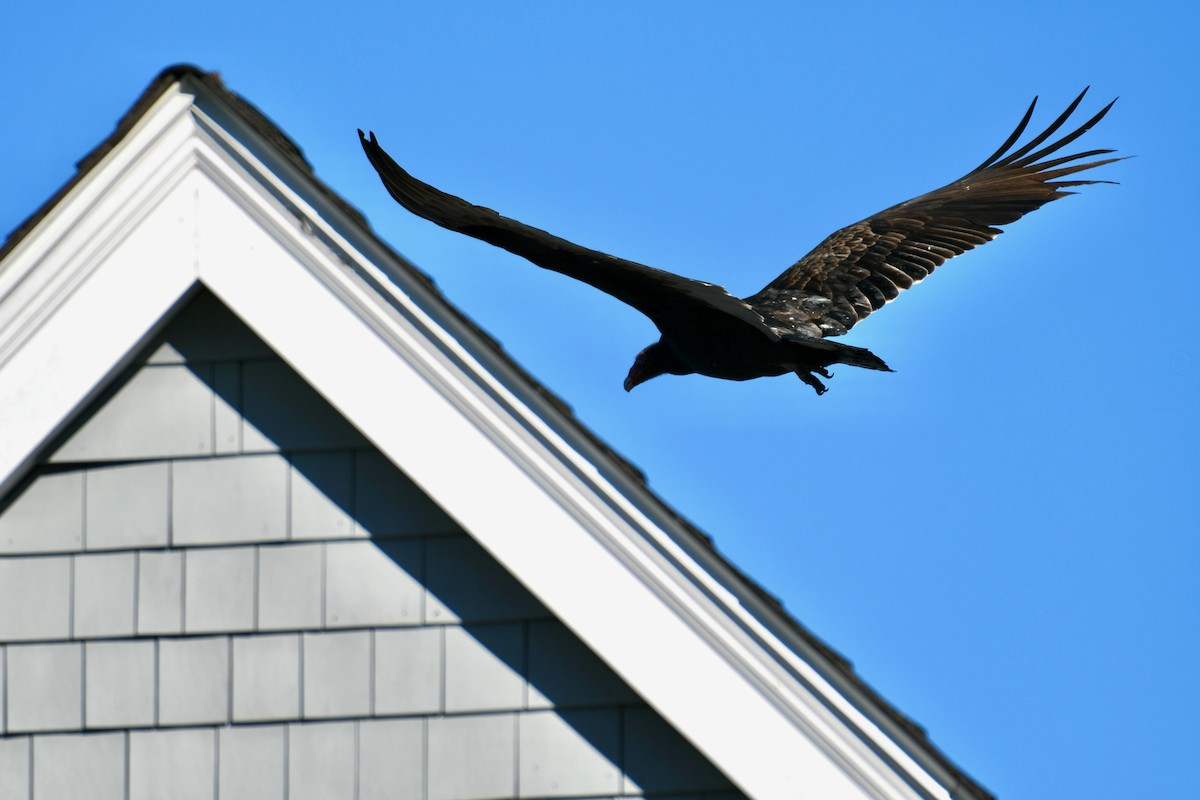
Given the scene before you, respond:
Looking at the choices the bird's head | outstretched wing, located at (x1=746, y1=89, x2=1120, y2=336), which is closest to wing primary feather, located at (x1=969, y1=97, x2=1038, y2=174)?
outstretched wing, located at (x1=746, y1=89, x2=1120, y2=336)

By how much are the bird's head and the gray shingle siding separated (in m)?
2.17

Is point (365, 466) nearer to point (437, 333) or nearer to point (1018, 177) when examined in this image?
point (437, 333)

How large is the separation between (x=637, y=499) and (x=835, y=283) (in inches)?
117

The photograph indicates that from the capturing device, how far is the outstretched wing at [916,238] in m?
5.99

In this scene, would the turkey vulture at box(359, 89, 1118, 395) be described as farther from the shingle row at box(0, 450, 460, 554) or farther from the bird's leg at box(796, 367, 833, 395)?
the shingle row at box(0, 450, 460, 554)

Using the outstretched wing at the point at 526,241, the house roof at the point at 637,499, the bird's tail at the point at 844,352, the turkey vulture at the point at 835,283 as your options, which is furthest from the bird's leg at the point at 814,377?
the house roof at the point at 637,499

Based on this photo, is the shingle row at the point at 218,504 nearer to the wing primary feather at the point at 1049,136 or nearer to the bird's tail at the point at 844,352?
the bird's tail at the point at 844,352

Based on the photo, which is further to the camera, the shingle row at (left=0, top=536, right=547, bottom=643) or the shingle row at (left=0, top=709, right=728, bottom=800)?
the shingle row at (left=0, top=536, right=547, bottom=643)

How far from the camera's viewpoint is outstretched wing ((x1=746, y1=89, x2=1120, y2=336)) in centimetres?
599

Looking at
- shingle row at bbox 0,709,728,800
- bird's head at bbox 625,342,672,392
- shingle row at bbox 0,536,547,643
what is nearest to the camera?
shingle row at bbox 0,709,728,800

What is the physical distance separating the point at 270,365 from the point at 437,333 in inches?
18.8

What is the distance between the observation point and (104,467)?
3576 millimetres

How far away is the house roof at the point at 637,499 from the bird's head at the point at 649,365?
2.02m

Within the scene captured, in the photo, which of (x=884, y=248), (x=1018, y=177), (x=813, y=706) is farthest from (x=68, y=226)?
(x=1018, y=177)
